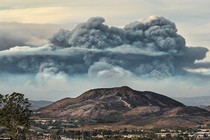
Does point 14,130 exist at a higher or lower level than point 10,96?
lower
